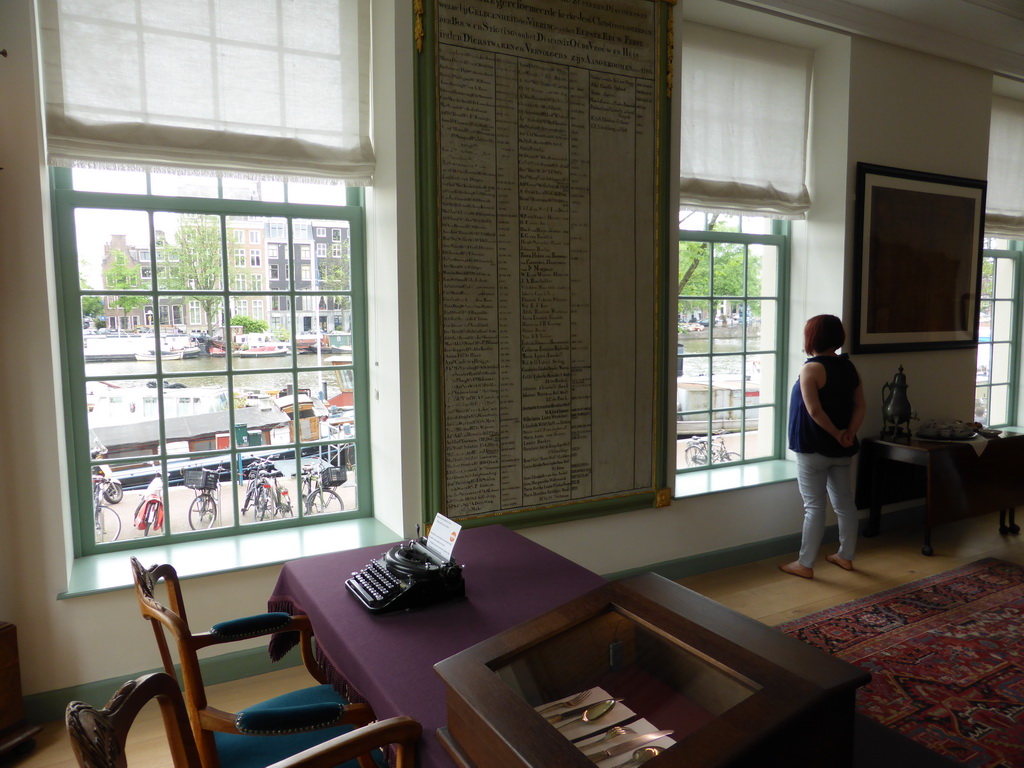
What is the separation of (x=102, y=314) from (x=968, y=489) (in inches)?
205

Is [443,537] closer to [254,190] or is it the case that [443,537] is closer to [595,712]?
[595,712]

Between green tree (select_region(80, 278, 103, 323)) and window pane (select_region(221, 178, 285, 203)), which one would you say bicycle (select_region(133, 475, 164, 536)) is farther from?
window pane (select_region(221, 178, 285, 203))

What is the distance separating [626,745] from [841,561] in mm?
3847

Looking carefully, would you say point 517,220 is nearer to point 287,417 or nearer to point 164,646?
point 287,417

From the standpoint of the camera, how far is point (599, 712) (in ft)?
3.74

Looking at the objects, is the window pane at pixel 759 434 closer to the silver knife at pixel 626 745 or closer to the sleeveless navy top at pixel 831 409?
the sleeveless navy top at pixel 831 409

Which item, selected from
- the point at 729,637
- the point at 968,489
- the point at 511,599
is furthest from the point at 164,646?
the point at 968,489

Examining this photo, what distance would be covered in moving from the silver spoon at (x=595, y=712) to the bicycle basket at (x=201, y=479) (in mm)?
2576

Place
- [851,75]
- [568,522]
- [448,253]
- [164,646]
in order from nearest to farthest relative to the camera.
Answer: [164,646]
[448,253]
[568,522]
[851,75]

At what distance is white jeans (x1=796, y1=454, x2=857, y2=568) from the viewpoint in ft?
13.4

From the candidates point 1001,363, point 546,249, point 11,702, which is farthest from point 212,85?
point 1001,363

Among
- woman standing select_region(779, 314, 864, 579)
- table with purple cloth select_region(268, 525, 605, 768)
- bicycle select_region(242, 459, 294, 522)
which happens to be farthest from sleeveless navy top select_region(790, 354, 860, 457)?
bicycle select_region(242, 459, 294, 522)

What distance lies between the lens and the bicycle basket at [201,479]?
10.4 feet

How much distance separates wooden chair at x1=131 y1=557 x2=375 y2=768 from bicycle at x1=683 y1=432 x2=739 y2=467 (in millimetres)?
3022
